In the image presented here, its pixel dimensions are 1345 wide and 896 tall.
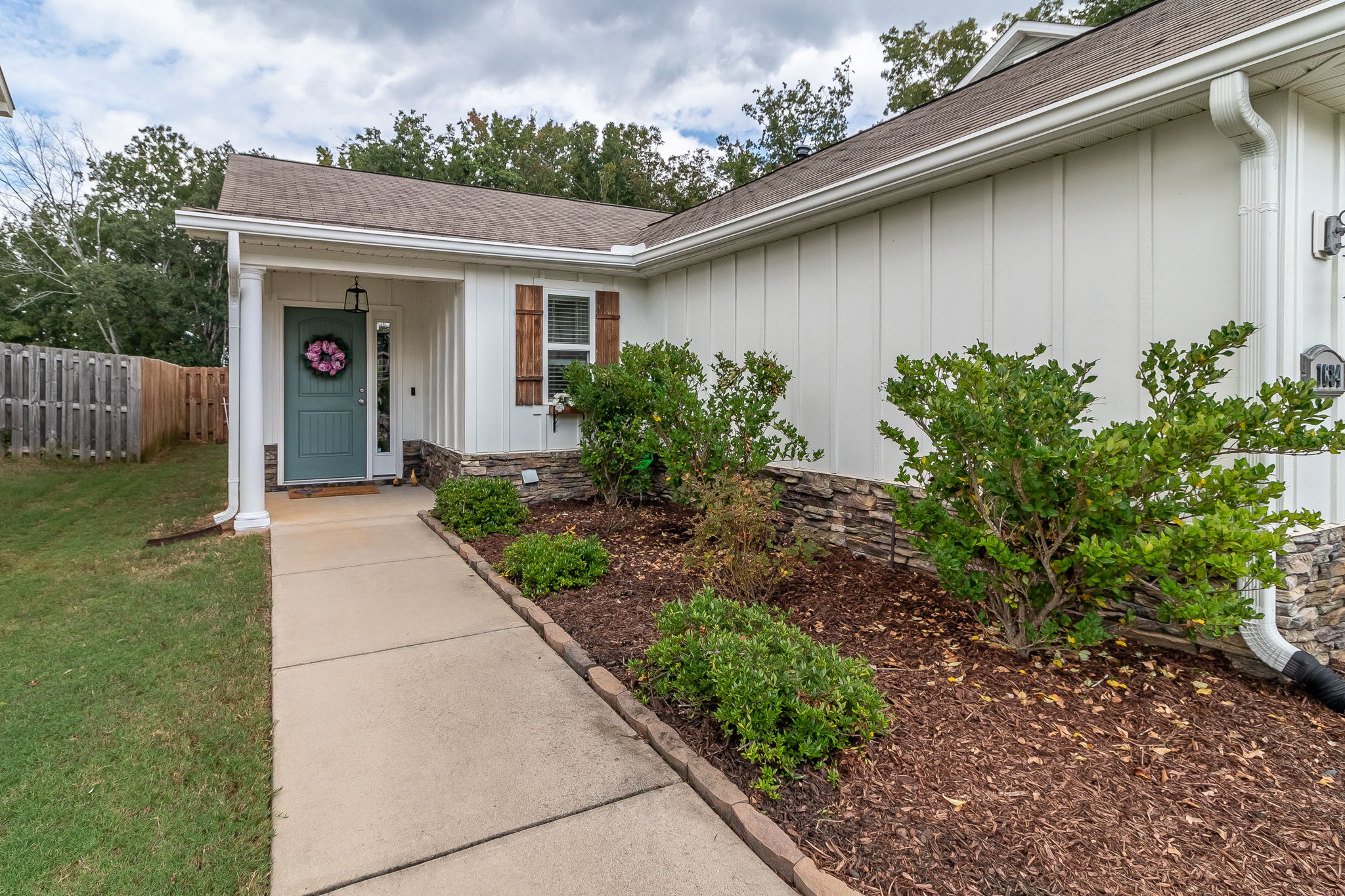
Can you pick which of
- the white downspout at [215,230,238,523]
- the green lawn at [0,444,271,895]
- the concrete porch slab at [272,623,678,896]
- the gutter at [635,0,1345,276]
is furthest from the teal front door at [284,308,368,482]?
the concrete porch slab at [272,623,678,896]

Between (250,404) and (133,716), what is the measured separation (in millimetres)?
3800

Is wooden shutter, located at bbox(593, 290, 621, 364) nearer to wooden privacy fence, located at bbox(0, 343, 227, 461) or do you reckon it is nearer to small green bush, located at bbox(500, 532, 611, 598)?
small green bush, located at bbox(500, 532, 611, 598)

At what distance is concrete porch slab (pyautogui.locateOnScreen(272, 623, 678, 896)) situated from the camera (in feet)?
6.52

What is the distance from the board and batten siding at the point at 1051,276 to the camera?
294 cm

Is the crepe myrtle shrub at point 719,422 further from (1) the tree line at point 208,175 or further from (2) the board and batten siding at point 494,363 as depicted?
(1) the tree line at point 208,175

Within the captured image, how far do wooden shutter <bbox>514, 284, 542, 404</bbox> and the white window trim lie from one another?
4 centimetres

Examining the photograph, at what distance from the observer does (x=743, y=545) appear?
383 centimetres

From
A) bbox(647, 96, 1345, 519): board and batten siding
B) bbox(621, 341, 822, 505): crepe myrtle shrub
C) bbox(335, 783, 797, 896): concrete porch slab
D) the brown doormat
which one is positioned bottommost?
bbox(335, 783, 797, 896): concrete porch slab

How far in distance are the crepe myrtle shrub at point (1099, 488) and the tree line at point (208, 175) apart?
1540cm

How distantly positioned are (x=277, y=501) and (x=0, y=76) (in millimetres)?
4527

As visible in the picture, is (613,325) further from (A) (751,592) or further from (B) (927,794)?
(B) (927,794)

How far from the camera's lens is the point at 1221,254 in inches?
115

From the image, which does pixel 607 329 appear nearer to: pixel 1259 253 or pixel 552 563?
pixel 552 563

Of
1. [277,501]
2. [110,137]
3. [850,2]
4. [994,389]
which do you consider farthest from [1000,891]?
[110,137]
